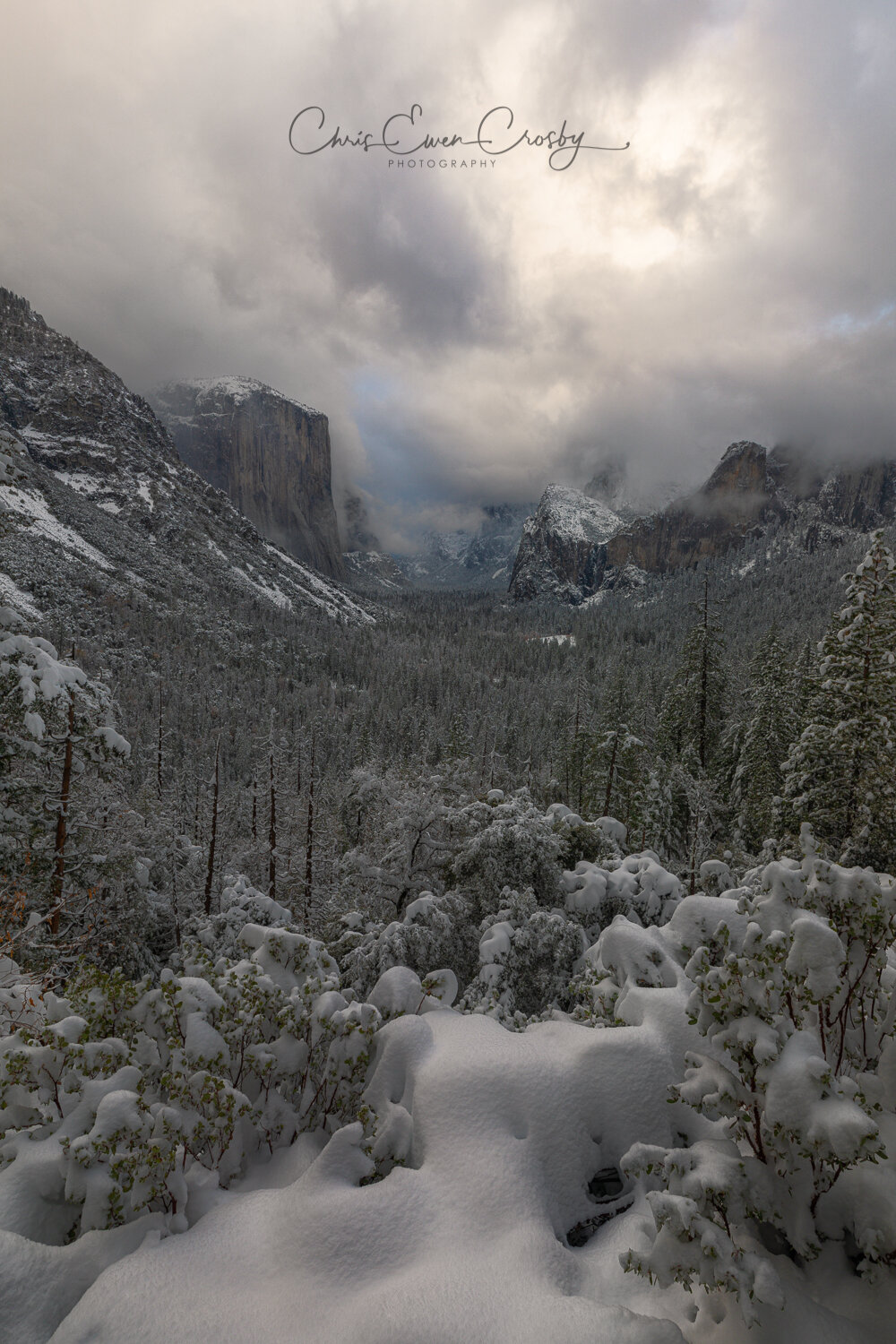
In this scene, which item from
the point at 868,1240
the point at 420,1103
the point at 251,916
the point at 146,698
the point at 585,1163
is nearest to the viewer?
the point at 868,1240

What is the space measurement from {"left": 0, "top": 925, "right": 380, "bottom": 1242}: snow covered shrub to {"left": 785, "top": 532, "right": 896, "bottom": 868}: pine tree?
13017 millimetres

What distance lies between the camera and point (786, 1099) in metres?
3.10

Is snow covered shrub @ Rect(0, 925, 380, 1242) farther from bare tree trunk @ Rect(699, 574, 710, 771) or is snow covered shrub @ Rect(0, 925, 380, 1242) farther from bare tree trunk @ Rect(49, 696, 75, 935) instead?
bare tree trunk @ Rect(699, 574, 710, 771)

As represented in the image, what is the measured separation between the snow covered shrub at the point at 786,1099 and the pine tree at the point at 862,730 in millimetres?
11387

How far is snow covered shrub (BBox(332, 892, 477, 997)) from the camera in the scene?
10266 mm

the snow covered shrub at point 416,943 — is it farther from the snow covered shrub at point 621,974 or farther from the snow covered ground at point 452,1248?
the snow covered ground at point 452,1248

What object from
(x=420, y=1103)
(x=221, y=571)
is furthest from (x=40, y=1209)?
(x=221, y=571)

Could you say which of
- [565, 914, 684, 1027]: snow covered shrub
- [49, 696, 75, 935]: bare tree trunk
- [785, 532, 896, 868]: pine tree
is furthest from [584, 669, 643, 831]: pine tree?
[49, 696, 75, 935]: bare tree trunk

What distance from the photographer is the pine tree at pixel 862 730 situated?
13.7 m

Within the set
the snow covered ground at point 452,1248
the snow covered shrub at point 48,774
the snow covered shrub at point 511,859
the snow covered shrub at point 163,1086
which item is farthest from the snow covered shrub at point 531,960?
the snow covered shrub at point 48,774

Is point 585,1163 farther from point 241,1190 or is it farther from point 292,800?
point 292,800

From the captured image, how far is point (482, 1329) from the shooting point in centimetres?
305

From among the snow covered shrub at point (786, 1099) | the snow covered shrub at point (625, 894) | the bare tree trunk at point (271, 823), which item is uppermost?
the snow covered shrub at point (786, 1099)

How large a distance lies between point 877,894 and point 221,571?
212 meters
